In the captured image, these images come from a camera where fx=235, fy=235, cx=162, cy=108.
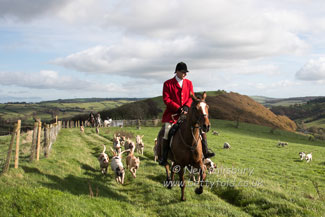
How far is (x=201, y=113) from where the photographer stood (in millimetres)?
6449

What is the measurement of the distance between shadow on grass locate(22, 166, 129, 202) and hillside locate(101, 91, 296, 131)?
58303 mm

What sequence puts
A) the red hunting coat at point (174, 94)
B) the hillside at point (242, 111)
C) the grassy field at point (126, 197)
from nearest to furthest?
the grassy field at point (126, 197) → the red hunting coat at point (174, 94) → the hillside at point (242, 111)

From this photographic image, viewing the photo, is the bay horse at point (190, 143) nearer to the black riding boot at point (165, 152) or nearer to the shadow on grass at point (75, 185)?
the black riding boot at point (165, 152)

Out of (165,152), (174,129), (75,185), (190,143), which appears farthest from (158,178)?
(190,143)

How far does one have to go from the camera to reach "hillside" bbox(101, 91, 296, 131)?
7219cm

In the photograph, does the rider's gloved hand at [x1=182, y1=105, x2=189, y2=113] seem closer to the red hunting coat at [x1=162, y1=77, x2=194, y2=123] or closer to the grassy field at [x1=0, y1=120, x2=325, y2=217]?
the red hunting coat at [x1=162, y1=77, x2=194, y2=123]

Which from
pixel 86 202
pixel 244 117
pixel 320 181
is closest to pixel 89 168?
pixel 86 202

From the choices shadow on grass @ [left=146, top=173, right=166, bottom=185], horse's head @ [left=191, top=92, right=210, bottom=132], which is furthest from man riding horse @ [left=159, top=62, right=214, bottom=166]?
shadow on grass @ [left=146, top=173, right=166, bottom=185]

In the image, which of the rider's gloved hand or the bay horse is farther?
the rider's gloved hand

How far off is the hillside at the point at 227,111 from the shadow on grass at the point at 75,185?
58.3 metres

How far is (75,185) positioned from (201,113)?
5.53 meters

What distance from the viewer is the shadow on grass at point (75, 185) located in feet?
26.1

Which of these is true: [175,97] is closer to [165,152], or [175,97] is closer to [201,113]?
[165,152]

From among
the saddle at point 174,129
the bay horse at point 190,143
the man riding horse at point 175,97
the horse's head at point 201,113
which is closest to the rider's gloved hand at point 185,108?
the man riding horse at point 175,97
